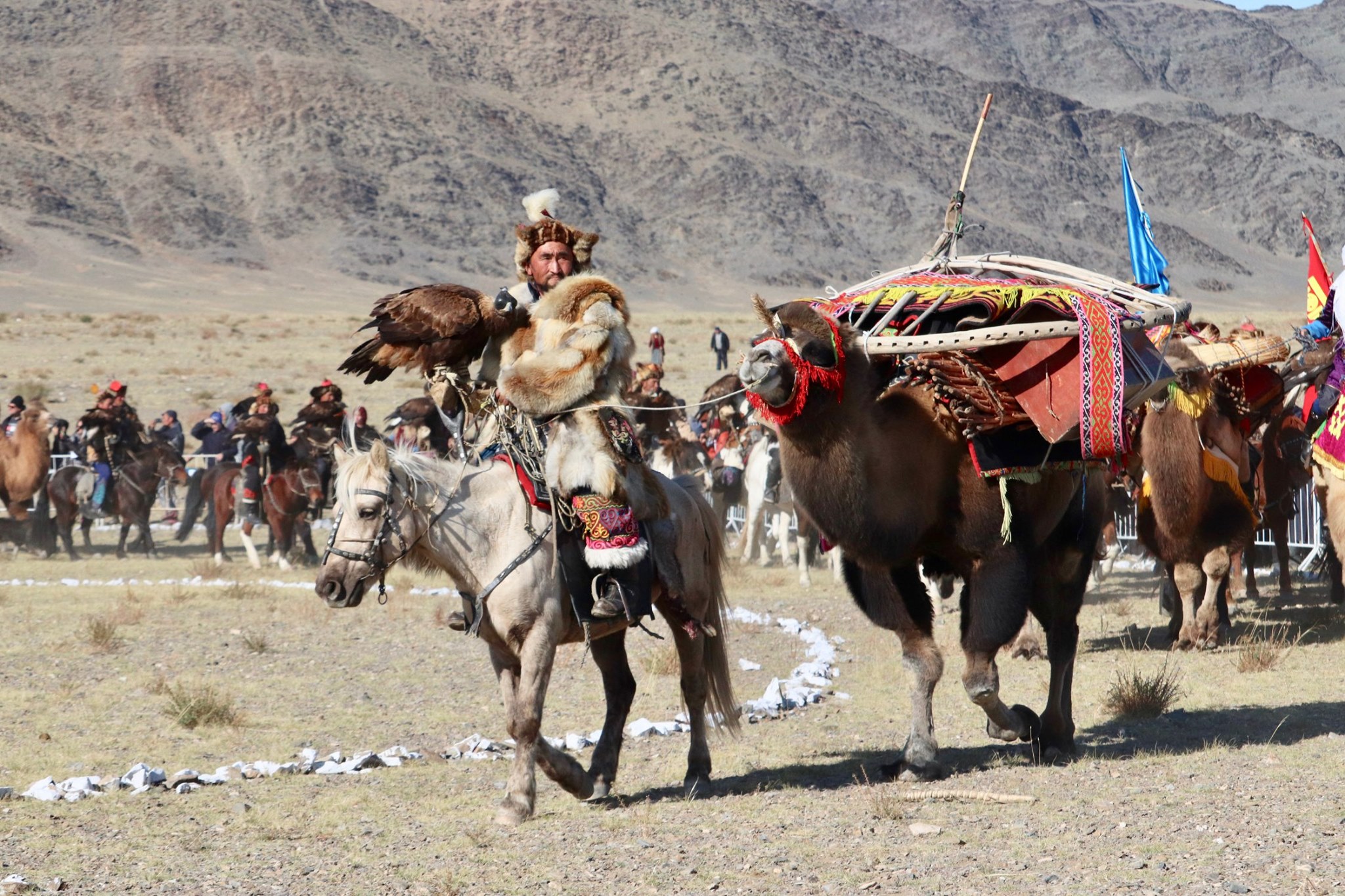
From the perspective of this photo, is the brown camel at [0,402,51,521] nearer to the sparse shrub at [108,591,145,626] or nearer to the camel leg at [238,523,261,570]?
the camel leg at [238,523,261,570]

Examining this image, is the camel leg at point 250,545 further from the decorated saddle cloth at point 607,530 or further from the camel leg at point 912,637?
the decorated saddle cloth at point 607,530

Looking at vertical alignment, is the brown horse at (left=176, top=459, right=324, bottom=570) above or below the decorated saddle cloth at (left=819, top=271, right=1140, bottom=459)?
below

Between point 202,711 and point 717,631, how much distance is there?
380 cm

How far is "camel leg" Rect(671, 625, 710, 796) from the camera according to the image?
25.7ft

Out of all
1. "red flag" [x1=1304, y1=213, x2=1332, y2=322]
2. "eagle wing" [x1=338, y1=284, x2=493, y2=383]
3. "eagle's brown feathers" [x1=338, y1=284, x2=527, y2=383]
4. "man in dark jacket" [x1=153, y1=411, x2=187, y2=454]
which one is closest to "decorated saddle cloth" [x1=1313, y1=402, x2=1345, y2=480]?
"red flag" [x1=1304, y1=213, x2=1332, y2=322]

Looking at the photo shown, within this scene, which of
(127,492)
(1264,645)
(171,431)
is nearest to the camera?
(1264,645)

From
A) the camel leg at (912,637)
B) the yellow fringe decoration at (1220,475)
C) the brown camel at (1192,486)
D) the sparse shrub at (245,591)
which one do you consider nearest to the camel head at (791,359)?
the camel leg at (912,637)

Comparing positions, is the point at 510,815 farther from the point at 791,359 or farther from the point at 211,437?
the point at 211,437

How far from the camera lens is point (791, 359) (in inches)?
275

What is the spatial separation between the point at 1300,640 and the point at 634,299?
81.9m

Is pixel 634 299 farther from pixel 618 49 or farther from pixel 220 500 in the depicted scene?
pixel 220 500

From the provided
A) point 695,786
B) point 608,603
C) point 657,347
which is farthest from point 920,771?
point 657,347

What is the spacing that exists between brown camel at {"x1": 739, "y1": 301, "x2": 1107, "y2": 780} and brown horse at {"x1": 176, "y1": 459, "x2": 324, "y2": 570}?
1399 centimetres

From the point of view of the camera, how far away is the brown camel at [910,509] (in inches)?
283
